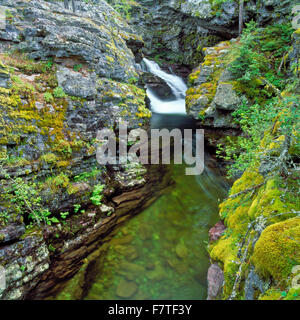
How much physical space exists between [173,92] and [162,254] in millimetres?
15692

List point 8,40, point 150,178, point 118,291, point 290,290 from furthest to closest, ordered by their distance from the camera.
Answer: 1. point 150,178
2. point 8,40
3. point 118,291
4. point 290,290

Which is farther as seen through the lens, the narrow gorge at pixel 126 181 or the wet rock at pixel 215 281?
the wet rock at pixel 215 281

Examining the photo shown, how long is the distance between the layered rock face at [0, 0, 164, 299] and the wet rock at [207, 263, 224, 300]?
3.32 m

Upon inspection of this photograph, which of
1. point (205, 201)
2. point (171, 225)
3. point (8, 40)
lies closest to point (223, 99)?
point (205, 201)

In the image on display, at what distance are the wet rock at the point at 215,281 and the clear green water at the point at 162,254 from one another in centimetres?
89

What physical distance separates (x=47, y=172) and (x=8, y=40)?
5.72 metres

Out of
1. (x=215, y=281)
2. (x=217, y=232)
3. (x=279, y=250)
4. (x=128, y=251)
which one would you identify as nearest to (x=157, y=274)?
(x=128, y=251)

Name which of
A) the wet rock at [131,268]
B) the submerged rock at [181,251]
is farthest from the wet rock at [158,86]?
the wet rock at [131,268]

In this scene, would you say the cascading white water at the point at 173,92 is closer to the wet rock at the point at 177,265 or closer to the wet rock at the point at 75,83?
the wet rock at the point at 75,83

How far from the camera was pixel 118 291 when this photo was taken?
14.5ft

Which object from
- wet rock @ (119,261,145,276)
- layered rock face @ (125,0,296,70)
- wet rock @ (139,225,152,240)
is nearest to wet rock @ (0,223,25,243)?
wet rock @ (119,261,145,276)

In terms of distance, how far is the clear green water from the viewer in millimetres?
4410

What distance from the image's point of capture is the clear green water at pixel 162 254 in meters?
4.41

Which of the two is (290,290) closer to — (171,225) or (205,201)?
(171,225)
